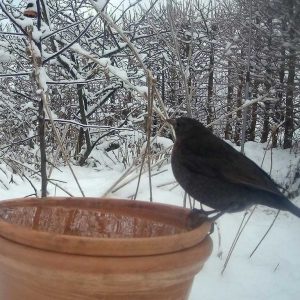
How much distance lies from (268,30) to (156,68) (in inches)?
131

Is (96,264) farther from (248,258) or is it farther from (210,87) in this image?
(210,87)

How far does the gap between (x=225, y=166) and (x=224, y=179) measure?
4 centimetres

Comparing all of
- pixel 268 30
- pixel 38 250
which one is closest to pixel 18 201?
pixel 38 250

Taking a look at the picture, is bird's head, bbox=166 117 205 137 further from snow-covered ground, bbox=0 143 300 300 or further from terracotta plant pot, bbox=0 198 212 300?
snow-covered ground, bbox=0 143 300 300

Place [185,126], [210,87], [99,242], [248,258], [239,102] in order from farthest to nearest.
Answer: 1. [210,87]
2. [239,102]
3. [248,258]
4. [185,126]
5. [99,242]

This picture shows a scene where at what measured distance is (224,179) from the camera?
123cm

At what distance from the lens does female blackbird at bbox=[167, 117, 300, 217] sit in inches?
48.1

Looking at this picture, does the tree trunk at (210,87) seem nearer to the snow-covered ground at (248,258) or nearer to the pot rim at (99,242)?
the snow-covered ground at (248,258)

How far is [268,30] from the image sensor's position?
6.36 m

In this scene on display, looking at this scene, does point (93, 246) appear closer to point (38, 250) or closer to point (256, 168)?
point (38, 250)

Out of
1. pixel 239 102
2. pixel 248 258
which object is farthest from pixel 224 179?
pixel 239 102

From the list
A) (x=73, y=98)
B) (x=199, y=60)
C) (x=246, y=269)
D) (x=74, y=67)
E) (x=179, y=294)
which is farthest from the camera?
(x=199, y=60)

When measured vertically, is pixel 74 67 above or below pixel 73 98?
above

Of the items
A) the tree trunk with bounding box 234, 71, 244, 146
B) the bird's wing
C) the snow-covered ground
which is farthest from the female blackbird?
the tree trunk with bounding box 234, 71, 244, 146
